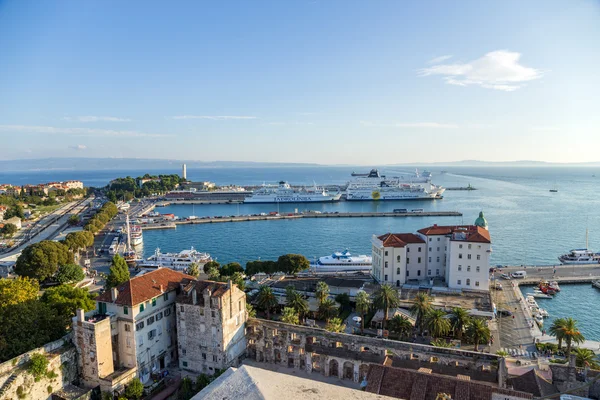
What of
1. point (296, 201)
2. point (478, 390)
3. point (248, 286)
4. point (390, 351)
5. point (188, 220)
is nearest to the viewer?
point (478, 390)

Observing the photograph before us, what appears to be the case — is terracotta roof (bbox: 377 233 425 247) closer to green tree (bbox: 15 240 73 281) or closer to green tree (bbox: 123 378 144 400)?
green tree (bbox: 123 378 144 400)

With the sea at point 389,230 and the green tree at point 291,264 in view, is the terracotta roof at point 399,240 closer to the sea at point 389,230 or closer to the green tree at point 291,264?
the green tree at point 291,264

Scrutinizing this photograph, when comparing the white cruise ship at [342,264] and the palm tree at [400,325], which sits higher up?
the palm tree at [400,325]

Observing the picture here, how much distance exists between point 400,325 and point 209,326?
653 inches

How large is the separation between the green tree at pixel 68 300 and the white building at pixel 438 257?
31314 millimetres

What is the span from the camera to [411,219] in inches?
4368

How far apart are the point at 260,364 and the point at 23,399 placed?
15.1m

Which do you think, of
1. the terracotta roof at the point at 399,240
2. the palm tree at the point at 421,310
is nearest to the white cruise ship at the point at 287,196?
the terracotta roof at the point at 399,240

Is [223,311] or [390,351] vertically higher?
[223,311]

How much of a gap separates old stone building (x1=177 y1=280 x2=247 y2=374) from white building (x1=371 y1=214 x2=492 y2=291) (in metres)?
22.9

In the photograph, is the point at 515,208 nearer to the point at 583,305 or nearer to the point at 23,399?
the point at 583,305

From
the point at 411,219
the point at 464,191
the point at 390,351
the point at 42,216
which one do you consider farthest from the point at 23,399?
the point at 464,191

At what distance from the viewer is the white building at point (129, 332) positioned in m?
26.1

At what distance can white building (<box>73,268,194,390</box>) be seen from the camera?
26125 mm
